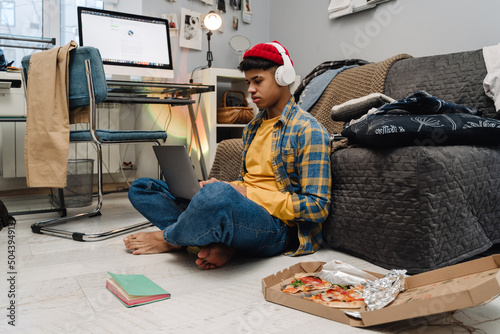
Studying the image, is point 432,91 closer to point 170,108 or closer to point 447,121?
point 447,121

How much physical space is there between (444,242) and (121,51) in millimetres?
2108

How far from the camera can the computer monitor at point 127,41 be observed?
8.05 ft

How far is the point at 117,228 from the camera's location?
73.8 inches

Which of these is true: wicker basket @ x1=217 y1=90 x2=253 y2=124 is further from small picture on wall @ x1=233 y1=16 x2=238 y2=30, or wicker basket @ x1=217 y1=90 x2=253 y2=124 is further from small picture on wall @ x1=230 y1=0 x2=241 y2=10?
A: small picture on wall @ x1=230 y1=0 x2=241 y2=10

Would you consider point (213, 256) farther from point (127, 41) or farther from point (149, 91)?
point (127, 41)

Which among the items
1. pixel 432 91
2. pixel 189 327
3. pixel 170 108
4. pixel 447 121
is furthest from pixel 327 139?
pixel 170 108

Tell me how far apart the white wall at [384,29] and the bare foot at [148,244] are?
5.80ft

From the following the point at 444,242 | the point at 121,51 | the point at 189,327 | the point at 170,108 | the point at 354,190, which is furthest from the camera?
the point at 170,108

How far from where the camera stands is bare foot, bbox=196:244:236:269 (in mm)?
1285

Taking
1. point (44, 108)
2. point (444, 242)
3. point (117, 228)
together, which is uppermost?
point (44, 108)

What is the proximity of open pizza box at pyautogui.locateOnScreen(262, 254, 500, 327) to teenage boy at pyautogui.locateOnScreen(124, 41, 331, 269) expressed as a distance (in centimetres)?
22

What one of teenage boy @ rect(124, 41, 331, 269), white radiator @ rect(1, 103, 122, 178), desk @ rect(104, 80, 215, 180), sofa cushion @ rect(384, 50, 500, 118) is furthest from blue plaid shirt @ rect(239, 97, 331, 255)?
white radiator @ rect(1, 103, 122, 178)

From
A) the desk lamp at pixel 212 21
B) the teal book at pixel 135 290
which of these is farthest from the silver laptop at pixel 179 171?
the desk lamp at pixel 212 21

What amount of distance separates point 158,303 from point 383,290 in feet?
1.78
